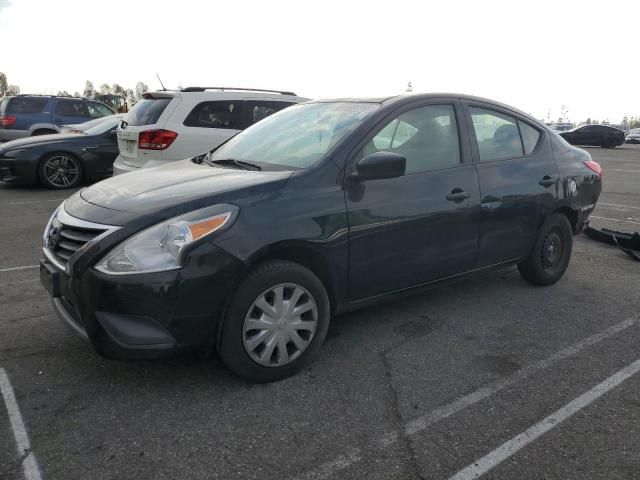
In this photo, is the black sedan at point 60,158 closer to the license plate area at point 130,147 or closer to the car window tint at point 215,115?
the license plate area at point 130,147

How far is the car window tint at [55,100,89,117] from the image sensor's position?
1478cm

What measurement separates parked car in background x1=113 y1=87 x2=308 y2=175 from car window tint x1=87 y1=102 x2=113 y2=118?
8.15 meters

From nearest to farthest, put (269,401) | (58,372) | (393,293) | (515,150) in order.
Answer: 1. (269,401)
2. (58,372)
3. (393,293)
4. (515,150)

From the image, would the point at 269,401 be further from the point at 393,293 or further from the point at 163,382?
the point at 393,293

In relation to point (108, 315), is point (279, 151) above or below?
above

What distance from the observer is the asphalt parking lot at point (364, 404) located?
2420mm

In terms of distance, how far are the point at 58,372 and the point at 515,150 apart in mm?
3614

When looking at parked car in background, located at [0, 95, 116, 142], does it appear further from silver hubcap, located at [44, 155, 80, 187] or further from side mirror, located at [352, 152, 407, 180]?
side mirror, located at [352, 152, 407, 180]

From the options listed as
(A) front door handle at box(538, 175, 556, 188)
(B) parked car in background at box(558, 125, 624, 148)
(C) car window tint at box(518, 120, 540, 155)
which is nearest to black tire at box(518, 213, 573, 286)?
(A) front door handle at box(538, 175, 556, 188)

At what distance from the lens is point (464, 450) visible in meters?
2.53

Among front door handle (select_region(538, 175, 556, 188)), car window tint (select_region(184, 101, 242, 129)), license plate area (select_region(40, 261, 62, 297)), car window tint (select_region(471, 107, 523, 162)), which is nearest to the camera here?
license plate area (select_region(40, 261, 62, 297))

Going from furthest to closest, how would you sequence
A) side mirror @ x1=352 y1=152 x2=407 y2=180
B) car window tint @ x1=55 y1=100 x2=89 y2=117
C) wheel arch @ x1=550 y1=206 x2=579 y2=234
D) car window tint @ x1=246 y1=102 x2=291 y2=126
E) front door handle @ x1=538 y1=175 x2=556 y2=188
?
car window tint @ x1=55 y1=100 x2=89 y2=117
car window tint @ x1=246 y1=102 x2=291 y2=126
wheel arch @ x1=550 y1=206 x2=579 y2=234
front door handle @ x1=538 y1=175 x2=556 y2=188
side mirror @ x1=352 y1=152 x2=407 y2=180

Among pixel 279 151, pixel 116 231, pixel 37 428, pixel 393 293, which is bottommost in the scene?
pixel 37 428

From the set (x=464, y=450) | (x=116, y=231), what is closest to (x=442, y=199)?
(x=464, y=450)
